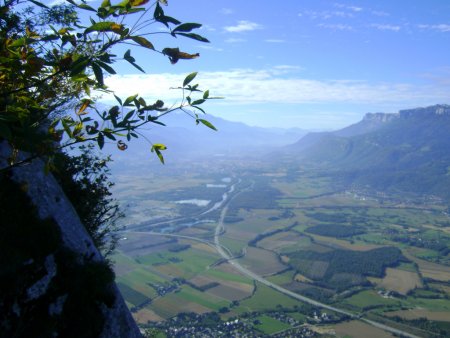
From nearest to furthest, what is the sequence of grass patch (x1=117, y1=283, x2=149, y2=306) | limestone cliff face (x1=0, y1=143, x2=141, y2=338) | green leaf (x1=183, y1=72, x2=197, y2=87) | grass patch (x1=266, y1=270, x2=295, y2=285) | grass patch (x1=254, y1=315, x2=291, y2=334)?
1. green leaf (x1=183, y1=72, x2=197, y2=87)
2. limestone cliff face (x1=0, y1=143, x2=141, y2=338)
3. grass patch (x1=254, y1=315, x2=291, y2=334)
4. grass patch (x1=117, y1=283, x2=149, y2=306)
5. grass patch (x1=266, y1=270, x2=295, y2=285)

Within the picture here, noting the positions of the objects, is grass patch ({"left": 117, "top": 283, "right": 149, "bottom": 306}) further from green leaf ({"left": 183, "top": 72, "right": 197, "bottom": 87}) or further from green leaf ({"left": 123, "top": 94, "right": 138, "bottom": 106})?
green leaf ({"left": 183, "top": 72, "right": 197, "bottom": 87})

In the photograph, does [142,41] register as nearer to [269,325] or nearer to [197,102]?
[197,102]

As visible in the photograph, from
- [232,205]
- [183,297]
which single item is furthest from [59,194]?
[232,205]

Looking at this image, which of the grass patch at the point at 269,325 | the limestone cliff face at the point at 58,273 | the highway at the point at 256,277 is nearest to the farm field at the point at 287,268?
the grass patch at the point at 269,325

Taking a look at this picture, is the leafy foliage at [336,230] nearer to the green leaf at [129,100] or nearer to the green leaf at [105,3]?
the green leaf at [129,100]

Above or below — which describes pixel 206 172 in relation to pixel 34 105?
below

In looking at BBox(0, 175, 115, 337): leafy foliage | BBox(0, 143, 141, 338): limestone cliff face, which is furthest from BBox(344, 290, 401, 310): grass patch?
BBox(0, 175, 115, 337): leafy foliage

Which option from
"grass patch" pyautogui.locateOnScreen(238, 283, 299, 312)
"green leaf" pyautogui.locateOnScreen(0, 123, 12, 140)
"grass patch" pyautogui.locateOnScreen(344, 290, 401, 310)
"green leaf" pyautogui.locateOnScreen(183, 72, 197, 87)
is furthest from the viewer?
"grass patch" pyautogui.locateOnScreen(344, 290, 401, 310)

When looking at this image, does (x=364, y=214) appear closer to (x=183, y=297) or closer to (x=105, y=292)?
(x=183, y=297)
